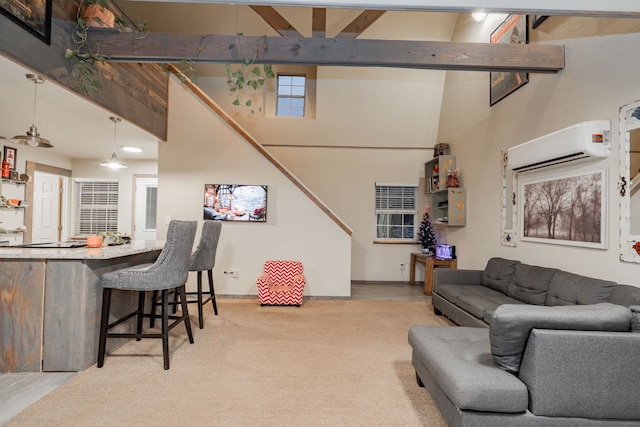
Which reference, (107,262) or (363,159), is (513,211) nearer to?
(363,159)

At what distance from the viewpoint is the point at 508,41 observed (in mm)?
4098

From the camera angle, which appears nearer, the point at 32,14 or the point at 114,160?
the point at 32,14

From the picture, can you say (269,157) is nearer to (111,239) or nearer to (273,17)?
(273,17)

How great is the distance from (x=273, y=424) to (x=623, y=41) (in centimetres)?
371

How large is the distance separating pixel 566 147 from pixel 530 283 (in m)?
1.29

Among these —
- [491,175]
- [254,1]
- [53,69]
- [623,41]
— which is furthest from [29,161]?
[623,41]

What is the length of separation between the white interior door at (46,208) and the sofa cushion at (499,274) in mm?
7098

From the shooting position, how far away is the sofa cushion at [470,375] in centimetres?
151

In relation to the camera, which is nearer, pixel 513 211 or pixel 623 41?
pixel 623 41

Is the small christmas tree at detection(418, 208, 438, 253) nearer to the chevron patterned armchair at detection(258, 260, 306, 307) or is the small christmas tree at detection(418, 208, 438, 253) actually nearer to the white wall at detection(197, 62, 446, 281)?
the white wall at detection(197, 62, 446, 281)

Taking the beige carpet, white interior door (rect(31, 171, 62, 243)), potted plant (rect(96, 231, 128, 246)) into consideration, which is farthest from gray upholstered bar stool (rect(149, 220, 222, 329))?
white interior door (rect(31, 171, 62, 243))

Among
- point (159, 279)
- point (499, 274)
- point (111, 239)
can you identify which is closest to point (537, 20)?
point (499, 274)

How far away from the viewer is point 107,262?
2.73 m

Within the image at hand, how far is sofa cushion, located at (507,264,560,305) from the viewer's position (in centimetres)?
298
